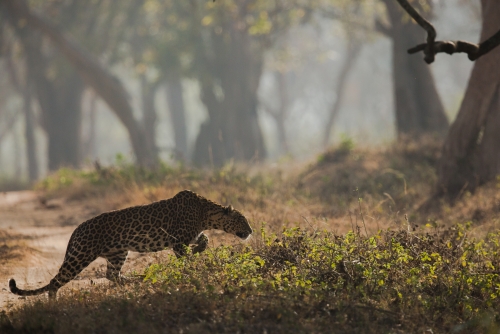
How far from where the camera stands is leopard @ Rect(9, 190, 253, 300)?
715 centimetres

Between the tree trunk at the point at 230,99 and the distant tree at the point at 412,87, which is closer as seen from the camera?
the distant tree at the point at 412,87

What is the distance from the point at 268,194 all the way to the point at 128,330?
26.7ft

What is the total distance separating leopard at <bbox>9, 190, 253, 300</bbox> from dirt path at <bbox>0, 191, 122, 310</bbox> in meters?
0.63

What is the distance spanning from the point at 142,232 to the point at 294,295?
2.09m

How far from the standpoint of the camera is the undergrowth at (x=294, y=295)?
5.86 metres

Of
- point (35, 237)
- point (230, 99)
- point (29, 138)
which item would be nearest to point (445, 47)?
point (35, 237)

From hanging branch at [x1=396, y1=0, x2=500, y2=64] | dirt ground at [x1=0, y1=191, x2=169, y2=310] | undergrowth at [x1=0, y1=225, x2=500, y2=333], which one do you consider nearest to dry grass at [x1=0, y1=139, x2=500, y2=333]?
undergrowth at [x1=0, y1=225, x2=500, y2=333]

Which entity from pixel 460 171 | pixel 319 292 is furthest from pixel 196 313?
pixel 460 171

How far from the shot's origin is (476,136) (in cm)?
1350

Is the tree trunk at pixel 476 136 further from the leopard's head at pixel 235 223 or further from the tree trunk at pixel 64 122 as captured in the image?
the tree trunk at pixel 64 122

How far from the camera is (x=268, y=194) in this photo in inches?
540

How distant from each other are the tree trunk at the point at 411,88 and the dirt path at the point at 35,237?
31.7 feet

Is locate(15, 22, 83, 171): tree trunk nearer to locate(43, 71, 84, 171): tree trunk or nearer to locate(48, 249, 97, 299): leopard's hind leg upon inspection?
locate(43, 71, 84, 171): tree trunk

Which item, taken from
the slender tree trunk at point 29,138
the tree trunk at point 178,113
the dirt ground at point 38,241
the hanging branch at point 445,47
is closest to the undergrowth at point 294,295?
the dirt ground at point 38,241
